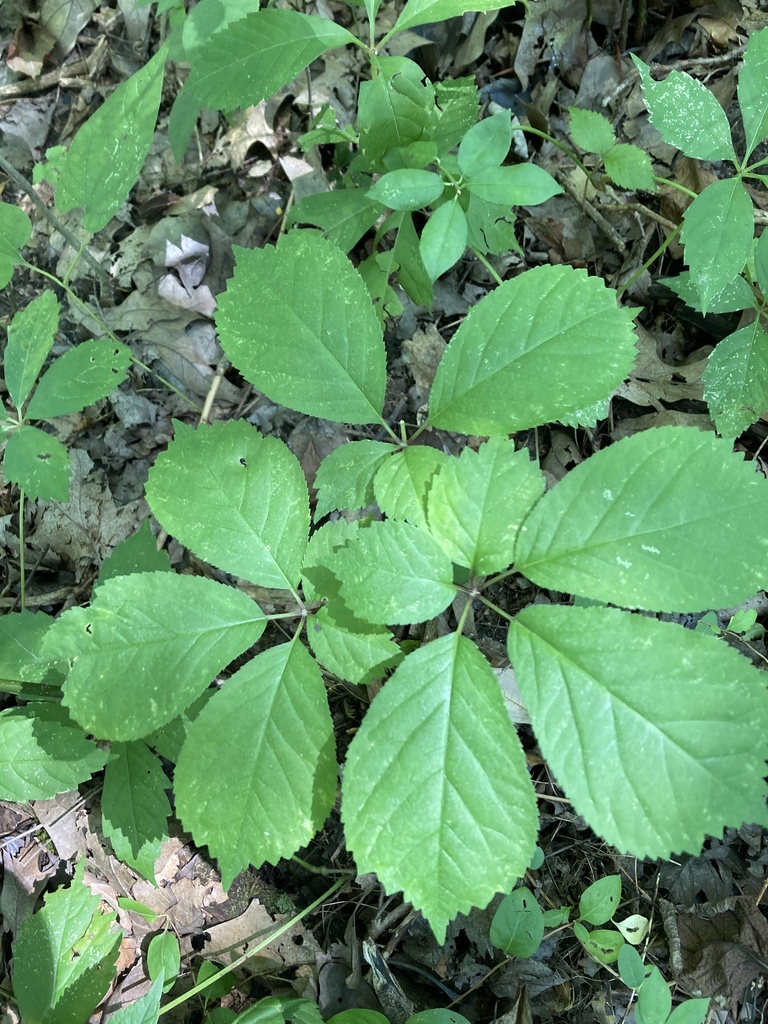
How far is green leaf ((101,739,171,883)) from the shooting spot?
5.68 ft

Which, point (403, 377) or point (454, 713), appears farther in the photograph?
point (403, 377)

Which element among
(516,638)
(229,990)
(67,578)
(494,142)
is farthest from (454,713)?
(67,578)

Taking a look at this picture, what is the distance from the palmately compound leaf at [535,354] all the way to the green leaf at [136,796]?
1208 mm

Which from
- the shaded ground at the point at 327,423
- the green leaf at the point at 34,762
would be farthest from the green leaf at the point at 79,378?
the green leaf at the point at 34,762

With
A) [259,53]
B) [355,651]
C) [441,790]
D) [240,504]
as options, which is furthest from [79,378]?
[441,790]

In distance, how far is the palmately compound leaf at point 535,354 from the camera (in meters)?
1.34

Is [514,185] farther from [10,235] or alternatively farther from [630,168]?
[10,235]

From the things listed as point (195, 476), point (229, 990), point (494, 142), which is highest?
point (494, 142)

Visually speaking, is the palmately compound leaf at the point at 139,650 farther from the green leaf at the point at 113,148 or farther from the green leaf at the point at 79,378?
the green leaf at the point at 113,148

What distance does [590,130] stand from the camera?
6.63 feet

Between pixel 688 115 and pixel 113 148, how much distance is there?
1618mm

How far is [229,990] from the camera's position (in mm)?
1960

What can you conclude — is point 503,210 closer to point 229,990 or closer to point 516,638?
point 516,638

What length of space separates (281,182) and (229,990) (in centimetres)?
287
